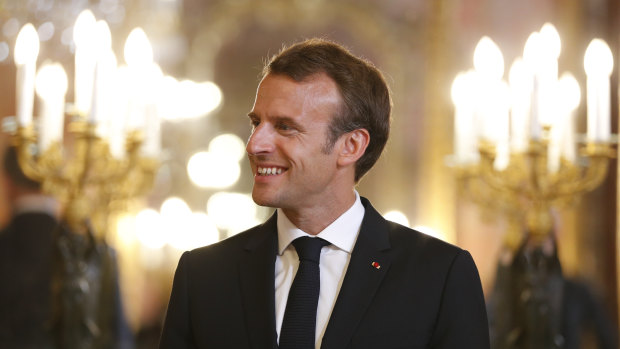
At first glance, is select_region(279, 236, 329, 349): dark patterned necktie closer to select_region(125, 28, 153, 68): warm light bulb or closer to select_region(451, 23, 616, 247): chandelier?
select_region(451, 23, 616, 247): chandelier

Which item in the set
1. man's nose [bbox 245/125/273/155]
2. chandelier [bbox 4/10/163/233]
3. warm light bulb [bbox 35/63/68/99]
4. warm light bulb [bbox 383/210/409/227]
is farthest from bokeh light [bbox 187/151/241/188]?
man's nose [bbox 245/125/273/155]

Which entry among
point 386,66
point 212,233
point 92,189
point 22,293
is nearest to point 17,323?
point 22,293

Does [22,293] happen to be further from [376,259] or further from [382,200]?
[376,259]

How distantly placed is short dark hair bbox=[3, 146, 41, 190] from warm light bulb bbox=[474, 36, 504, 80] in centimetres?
281

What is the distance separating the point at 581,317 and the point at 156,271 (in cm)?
299

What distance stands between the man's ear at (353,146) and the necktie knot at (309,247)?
19 centimetres

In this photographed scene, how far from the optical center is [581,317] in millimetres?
5758

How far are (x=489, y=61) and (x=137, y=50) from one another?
159 centimetres

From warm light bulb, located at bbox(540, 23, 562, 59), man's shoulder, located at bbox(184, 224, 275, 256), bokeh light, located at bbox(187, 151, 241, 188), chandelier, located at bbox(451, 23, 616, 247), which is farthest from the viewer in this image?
bokeh light, located at bbox(187, 151, 241, 188)

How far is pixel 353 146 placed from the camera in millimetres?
2246

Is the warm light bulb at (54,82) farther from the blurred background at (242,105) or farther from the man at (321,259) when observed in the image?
the blurred background at (242,105)

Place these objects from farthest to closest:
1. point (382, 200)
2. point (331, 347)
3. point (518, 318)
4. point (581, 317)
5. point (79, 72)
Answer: point (382, 200) → point (581, 317) → point (79, 72) → point (518, 318) → point (331, 347)

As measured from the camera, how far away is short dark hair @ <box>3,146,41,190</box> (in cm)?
567

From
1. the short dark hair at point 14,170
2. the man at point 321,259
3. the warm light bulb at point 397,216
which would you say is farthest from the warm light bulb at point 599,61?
the short dark hair at point 14,170
